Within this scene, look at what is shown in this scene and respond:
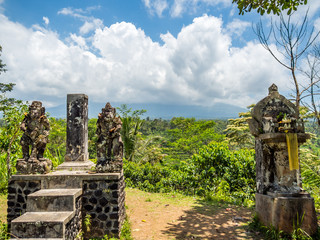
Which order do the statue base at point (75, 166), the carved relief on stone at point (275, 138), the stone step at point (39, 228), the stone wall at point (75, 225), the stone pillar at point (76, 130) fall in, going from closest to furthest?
the stone step at point (39, 228) → the stone wall at point (75, 225) → the carved relief on stone at point (275, 138) → the statue base at point (75, 166) → the stone pillar at point (76, 130)

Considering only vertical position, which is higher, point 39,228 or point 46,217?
point 46,217

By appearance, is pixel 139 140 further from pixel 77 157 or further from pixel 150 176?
pixel 77 157

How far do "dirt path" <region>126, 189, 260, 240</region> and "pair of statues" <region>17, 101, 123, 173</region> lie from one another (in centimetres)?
177

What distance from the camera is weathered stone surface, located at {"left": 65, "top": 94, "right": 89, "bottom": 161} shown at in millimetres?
6371

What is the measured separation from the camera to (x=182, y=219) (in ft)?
20.0

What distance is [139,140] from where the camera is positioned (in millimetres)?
20922

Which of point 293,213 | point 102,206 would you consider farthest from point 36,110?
point 293,213

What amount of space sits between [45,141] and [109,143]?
4.98 ft

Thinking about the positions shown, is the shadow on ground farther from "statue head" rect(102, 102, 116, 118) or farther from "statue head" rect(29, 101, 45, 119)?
"statue head" rect(29, 101, 45, 119)

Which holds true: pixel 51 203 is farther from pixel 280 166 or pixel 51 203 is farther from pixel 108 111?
pixel 280 166

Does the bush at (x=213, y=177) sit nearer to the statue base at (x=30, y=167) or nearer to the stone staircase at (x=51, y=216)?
the stone staircase at (x=51, y=216)

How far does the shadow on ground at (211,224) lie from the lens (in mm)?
5105

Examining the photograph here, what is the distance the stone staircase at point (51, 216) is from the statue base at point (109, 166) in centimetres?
60

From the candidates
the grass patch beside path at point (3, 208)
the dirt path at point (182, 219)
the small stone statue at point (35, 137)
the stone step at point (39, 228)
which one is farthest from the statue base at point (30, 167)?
the dirt path at point (182, 219)
